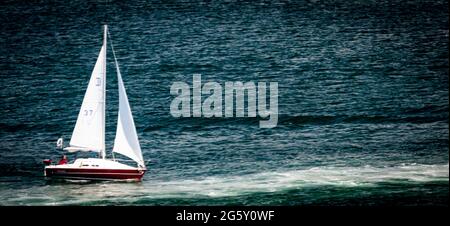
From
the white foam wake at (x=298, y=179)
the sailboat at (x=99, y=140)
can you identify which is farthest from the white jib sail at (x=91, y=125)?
the white foam wake at (x=298, y=179)

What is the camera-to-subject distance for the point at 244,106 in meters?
153

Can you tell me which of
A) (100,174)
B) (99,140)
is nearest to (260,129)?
(99,140)

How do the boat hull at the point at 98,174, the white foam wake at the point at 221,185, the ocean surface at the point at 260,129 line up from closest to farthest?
the white foam wake at the point at 221,185 < the ocean surface at the point at 260,129 < the boat hull at the point at 98,174

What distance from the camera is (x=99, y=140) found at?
11594 cm

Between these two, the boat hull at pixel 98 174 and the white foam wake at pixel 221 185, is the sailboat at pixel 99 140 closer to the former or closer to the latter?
the boat hull at pixel 98 174

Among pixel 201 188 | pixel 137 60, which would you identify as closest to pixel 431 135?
pixel 201 188

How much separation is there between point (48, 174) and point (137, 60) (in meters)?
77.1

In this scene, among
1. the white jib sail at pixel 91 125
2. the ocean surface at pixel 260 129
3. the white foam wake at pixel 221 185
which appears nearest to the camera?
the white foam wake at pixel 221 185

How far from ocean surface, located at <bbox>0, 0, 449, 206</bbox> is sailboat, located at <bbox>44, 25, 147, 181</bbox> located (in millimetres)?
1624

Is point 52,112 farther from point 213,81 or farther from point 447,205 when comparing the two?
point 447,205

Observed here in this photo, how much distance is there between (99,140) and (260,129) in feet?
108

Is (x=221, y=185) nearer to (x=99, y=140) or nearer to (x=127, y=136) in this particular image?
(x=127, y=136)

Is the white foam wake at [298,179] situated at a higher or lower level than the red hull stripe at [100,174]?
lower

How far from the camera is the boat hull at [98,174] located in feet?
370
